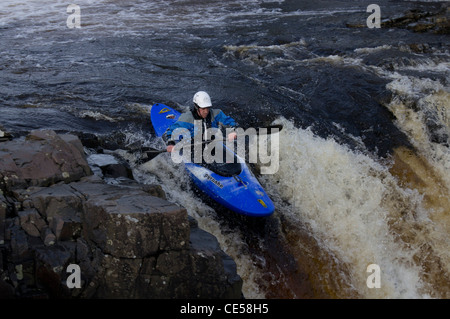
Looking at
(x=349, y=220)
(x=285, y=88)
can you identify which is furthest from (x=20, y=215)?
(x=285, y=88)

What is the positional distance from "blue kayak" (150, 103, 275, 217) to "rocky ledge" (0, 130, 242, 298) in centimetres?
125

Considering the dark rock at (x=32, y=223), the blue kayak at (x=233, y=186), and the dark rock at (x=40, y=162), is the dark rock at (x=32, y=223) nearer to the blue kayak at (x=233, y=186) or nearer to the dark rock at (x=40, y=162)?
the dark rock at (x=40, y=162)

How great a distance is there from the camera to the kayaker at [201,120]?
227 inches

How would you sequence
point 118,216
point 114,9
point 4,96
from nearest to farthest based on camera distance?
point 118,216
point 4,96
point 114,9

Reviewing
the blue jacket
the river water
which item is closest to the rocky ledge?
the river water

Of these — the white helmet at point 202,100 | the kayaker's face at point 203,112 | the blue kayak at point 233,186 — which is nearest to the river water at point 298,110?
the blue kayak at point 233,186

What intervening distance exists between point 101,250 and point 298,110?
5.15m

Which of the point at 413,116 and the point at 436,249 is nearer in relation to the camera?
the point at 436,249

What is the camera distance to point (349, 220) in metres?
5.48

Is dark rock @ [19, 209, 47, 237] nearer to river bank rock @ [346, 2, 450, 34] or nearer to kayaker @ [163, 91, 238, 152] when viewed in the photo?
kayaker @ [163, 91, 238, 152]

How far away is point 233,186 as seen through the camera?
5.45 meters

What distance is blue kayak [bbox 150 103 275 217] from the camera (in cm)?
519
